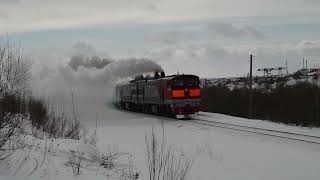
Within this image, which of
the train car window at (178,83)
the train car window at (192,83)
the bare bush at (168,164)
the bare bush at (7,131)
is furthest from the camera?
the train car window at (192,83)

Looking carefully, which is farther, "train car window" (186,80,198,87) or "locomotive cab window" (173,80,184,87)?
"train car window" (186,80,198,87)

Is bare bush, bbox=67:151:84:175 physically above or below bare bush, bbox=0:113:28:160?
below

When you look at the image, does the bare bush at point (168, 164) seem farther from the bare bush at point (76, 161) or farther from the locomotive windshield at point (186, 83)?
the locomotive windshield at point (186, 83)

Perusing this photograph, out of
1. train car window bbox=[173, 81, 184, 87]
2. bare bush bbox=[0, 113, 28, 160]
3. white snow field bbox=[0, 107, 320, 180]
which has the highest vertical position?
train car window bbox=[173, 81, 184, 87]

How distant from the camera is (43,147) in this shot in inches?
401

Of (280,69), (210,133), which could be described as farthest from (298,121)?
(280,69)

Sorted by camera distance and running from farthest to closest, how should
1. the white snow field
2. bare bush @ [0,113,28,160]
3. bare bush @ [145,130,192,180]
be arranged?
bare bush @ [145,130,192,180], the white snow field, bare bush @ [0,113,28,160]

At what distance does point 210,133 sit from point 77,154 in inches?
429

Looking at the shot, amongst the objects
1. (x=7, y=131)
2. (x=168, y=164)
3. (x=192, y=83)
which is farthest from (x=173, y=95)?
(x=7, y=131)

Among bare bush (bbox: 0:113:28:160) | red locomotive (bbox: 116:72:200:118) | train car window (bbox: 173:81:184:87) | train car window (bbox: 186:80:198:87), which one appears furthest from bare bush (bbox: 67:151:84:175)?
train car window (bbox: 186:80:198:87)

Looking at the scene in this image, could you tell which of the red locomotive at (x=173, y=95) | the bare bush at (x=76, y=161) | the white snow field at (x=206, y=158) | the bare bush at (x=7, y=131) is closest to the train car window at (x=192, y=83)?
the red locomotive at (x=173, y=95)

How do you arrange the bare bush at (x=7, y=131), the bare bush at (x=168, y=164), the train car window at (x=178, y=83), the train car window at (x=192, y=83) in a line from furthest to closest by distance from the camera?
the train car window at (x=192, y=83) → the train car window at (x=178, y=83) → the bare bush at (x=168, y=164) → the bare bush at (x=7, y=131)

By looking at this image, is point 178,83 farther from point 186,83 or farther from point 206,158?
point 206,158

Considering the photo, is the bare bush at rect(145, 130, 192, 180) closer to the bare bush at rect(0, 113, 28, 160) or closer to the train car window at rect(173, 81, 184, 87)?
the bare bush at rect(0, 113, 28, 160)
